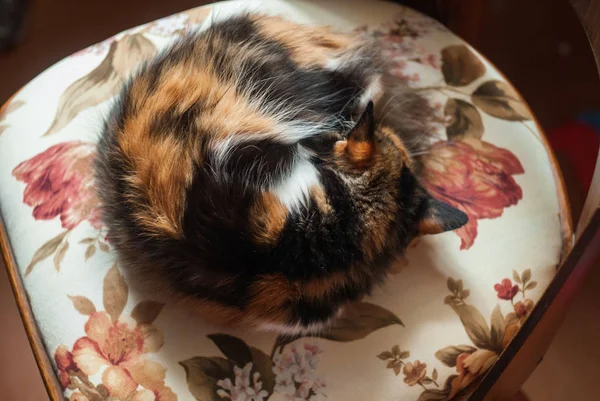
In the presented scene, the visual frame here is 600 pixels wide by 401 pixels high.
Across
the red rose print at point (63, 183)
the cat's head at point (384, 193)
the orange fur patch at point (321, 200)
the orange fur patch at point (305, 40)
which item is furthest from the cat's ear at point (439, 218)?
the red rose print at point (63, 183)

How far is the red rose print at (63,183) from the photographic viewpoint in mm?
650

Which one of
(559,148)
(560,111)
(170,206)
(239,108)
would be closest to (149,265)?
(170,206)

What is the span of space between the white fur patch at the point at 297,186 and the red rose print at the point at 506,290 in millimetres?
246

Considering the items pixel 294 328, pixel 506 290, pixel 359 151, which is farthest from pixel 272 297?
pixel 506 290

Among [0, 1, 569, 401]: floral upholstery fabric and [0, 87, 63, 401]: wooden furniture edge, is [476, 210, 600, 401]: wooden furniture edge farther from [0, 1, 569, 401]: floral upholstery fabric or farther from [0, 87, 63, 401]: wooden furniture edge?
[0, 87, 63, 401]: wooden furniture edge

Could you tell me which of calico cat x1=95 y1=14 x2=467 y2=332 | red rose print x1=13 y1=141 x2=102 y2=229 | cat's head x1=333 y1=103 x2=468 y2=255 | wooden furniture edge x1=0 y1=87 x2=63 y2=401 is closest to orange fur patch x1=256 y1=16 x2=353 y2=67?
calico cat x1=95 y1=14 x2=467 y2=332

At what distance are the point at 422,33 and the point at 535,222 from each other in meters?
0.31

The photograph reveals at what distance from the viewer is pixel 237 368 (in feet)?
1.90

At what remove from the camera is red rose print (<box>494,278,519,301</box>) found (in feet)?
2.02

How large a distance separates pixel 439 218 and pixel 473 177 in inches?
4.9

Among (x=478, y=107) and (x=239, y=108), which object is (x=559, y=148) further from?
(x=239, y=108)

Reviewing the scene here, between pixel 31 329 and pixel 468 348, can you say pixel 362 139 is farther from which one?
pixel 31 329

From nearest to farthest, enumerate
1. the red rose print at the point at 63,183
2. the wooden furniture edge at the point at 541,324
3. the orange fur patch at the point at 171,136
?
the wooden furniture edge at the point at 541,324 → the orange fur patch at the point at 171,136 → the red rose print at the point at 63,183

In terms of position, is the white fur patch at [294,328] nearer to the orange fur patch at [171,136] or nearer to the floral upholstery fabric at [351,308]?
the floral upholstery fabric at [351,308]
